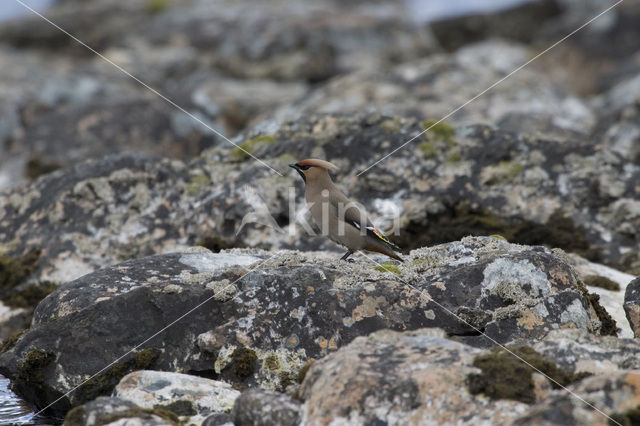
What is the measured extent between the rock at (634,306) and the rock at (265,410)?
352 centimetres

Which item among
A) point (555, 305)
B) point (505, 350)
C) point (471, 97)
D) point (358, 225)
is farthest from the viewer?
point (471, 97)

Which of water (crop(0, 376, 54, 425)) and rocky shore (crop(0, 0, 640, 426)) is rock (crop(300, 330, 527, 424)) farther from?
water (crop(0, 376, 54, 425))

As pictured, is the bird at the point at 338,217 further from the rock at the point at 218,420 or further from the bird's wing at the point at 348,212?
the rock at the point at 218,420

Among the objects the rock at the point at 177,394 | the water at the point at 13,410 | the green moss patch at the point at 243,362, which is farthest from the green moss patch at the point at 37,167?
the rock at the point at 177,394

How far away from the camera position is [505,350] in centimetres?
650

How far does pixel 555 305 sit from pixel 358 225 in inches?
94.7

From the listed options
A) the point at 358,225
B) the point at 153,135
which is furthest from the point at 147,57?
the point at 358,225

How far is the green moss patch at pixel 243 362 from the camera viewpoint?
7250 millimetres

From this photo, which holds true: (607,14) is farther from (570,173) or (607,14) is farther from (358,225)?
(358,225)

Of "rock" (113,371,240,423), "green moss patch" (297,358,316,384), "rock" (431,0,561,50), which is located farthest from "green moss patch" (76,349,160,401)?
"rock" (431,0,561,50)

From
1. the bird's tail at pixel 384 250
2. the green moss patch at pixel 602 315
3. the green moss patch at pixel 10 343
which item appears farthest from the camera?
the bird's tail at pixel 384 250

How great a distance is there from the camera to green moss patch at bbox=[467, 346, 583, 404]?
5699 mm

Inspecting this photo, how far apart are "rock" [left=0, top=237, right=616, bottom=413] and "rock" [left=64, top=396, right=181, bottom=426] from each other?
0.94 m

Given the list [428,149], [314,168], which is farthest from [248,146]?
[314,168]
